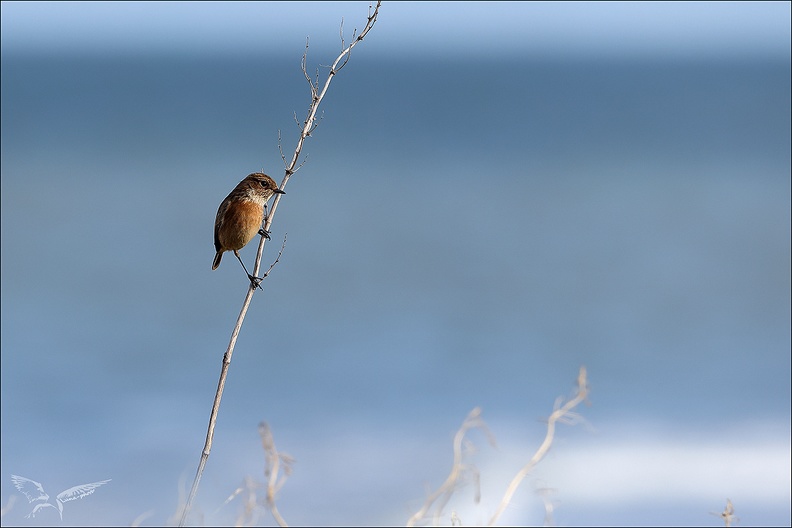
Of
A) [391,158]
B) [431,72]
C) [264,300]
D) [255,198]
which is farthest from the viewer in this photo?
[431,72]

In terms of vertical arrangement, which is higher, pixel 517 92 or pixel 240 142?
pixel 517 92

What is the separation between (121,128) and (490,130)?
934 cm

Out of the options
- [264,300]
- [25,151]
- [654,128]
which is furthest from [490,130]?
[264,300]

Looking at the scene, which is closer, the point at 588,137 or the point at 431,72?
the point at 588,137

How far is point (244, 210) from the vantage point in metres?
3.62

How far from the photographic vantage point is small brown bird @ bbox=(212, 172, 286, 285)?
3.58 meters

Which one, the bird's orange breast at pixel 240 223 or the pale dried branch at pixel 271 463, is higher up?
the bird's orange breast at pixel 240 223

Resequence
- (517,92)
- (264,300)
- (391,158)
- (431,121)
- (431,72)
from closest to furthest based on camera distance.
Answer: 1. (264,300)
2. (391,158)
3. (431,121)
4. (517,92)
5. (431,72)

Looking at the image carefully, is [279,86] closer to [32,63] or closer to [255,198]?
[32,63]

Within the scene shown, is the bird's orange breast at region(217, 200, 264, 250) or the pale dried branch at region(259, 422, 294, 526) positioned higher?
the bird's orange breast at region(217, 200, 264, 250)

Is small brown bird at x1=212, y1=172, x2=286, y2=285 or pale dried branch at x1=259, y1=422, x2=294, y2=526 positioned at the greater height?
small brown bird at x1=212, y1=172, x2=286, y2=285

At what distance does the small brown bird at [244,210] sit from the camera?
358 centimetres


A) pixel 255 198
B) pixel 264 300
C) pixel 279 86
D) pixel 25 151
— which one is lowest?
pixel 255 198

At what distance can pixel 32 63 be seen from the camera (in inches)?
1590
